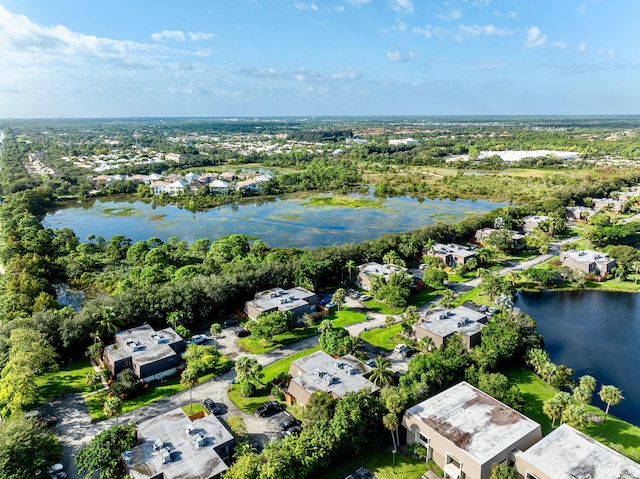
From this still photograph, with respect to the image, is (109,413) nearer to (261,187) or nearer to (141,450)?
(141,450)

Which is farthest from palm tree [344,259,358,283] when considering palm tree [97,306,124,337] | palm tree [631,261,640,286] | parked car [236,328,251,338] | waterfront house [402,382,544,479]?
palm tree [631,261,640,286]

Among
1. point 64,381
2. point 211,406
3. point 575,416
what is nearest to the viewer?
point 575,416

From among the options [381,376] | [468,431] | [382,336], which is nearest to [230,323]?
[382,336]

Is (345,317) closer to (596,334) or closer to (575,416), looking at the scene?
(575,416)

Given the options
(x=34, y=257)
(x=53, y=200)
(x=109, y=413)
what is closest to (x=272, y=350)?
(x=109, y=413)

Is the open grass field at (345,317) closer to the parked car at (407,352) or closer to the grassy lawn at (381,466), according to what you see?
the parked car at (407,352)
